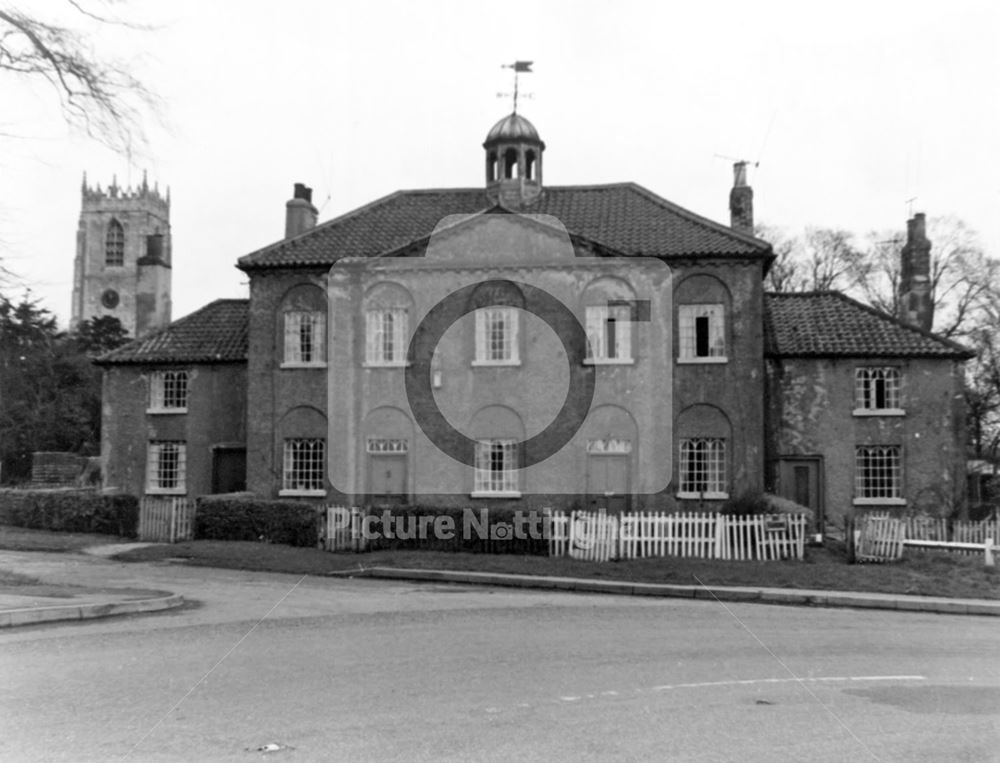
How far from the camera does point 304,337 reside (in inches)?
1196

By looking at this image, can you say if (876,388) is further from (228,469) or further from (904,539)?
(228,469)

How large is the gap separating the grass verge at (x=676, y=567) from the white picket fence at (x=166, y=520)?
229 centimetres

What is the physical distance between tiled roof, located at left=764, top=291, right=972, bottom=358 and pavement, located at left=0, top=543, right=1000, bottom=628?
42.7ft

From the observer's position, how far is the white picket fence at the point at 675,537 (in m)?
22.0

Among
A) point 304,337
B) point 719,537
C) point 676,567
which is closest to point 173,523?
point 304,337

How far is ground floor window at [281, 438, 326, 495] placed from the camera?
29.8 metres

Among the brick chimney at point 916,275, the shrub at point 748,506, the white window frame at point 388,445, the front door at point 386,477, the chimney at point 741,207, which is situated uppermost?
the chimney at point 741,207

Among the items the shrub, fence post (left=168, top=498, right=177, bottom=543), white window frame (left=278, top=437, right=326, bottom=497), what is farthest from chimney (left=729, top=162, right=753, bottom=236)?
fence post (left=168, top=498, right=177, bottom=543)

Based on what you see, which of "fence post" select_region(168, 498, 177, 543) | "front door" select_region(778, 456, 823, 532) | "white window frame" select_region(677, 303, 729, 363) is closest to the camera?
"fence post" select_region(168, 498, 177, 543)

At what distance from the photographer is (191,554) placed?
22.5 m

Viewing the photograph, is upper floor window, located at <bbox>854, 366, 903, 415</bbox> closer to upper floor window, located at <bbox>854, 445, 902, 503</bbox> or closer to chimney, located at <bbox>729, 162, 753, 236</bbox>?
upper floor window, located at <bbox>854, 445, 902, 503</bbox>

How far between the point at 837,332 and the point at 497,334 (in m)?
10.6

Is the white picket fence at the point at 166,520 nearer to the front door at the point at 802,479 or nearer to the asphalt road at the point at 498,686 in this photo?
the asphalt road at the point at 498,686

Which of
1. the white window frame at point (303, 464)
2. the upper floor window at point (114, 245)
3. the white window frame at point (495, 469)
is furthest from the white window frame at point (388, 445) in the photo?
the upper floor window at point (114, 245)
